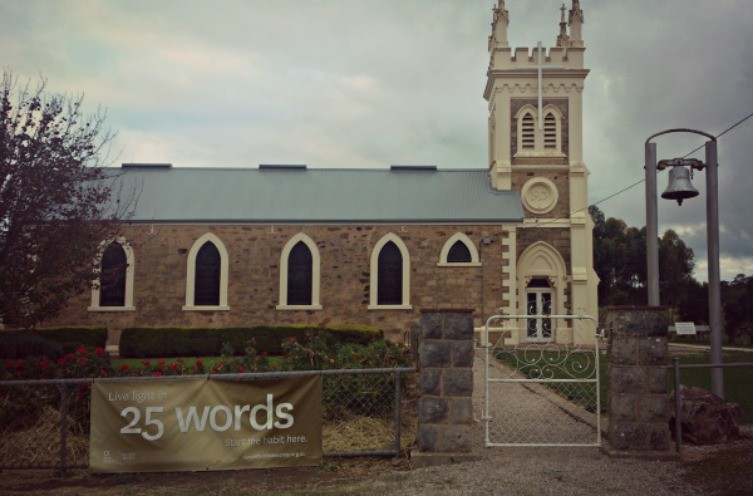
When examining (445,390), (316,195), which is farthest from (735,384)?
(316,195)

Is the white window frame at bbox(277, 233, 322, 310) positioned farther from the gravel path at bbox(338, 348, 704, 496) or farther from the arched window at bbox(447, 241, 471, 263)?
the gravel path at bbox(338, 348, 704, 496)

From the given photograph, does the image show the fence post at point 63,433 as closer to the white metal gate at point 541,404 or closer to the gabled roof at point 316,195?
the white metal gate at point 541,404

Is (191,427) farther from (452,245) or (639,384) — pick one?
(452,245)

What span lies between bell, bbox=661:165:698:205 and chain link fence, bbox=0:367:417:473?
5.25m

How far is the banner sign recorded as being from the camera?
7844 mm

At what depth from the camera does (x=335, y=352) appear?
1280 cm

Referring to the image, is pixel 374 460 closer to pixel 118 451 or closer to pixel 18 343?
pixel 118 451

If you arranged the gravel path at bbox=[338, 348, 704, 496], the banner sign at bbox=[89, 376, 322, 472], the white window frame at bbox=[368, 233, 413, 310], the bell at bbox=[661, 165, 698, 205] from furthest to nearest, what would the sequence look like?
the white window frame at bbox=[368, 233, 413, 310]
the bell at bbox=[661, 165, 698, 205]
the banner sign at bbox=[89, 376, 322, 472]
the gravel path at bbox=[338, 348, 704, 496]

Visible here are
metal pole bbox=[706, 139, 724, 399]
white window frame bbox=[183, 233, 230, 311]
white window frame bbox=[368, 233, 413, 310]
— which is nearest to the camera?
metal pole bbox=[706, 139, 724, 399]

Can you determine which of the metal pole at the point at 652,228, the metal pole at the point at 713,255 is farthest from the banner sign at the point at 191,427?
the metal pole at the point at 713,255

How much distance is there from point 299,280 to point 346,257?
2070 millimetres

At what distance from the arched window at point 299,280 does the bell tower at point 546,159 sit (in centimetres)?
856

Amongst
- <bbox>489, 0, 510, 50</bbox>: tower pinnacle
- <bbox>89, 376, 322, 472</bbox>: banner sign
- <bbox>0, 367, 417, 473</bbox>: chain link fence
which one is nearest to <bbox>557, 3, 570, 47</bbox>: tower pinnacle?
<bbox>489, 0, 510, 50</bbox>: tower pinnacle

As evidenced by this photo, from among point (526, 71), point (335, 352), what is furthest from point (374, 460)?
point (526, 71)
